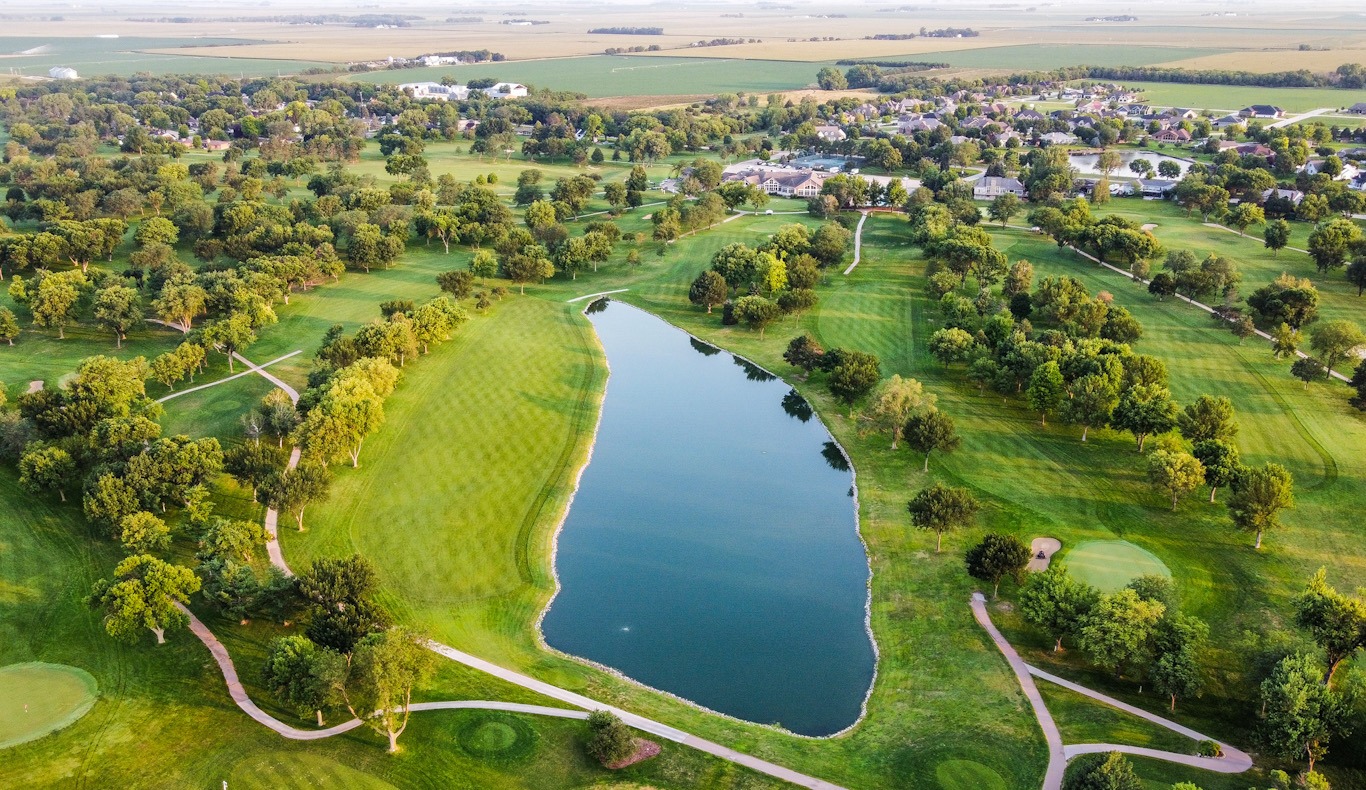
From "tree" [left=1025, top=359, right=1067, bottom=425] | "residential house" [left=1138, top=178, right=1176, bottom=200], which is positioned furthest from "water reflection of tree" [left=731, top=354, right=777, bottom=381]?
"residential house" [left=1138, top=178, right=1176, bottom=200]

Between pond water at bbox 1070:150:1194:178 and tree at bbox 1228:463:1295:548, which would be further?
pond water at bbox 1070:150:1194:178

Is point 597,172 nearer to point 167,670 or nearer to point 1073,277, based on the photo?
point 1073,277

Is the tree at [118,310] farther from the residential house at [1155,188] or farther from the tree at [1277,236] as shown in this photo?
the residential house at [1155,188]

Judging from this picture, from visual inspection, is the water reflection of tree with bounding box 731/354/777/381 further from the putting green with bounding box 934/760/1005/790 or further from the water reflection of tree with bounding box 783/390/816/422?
the putting green with bounding box 934/760/1005/790

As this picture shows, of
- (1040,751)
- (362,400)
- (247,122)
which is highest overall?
(247,122)

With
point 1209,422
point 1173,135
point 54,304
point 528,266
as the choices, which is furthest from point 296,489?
point 1173,135

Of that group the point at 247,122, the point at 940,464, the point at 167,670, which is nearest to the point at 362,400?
the point at 167,670
